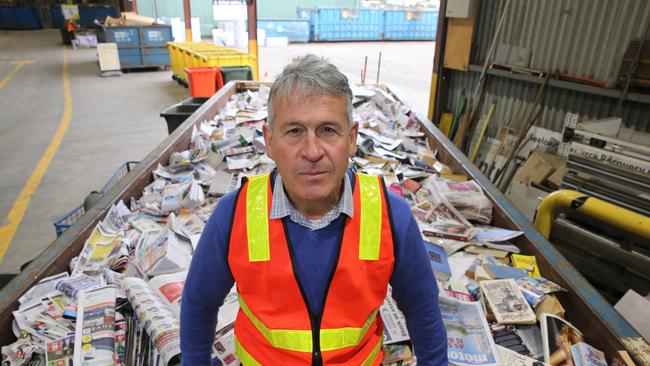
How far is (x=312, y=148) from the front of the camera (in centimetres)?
100

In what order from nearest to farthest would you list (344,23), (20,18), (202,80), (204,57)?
(202,80) → (204,57) → (344,23) → (20,18)

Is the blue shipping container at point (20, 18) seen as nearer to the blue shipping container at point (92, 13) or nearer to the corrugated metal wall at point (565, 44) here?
the blue shipping container at point (92, 13)

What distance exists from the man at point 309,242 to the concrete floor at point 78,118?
307 millimetres

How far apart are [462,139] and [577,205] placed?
3.23 meters

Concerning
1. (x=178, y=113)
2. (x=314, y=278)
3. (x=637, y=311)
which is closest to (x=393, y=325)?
(x=314, y=278)

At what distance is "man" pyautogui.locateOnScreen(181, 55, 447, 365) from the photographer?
1026 mm

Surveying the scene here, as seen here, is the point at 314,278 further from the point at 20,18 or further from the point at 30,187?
the point at 20,18

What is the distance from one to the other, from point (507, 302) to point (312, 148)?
125cm

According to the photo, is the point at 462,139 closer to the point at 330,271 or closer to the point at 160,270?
the point at 160,270

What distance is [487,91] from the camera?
5219 millimetres

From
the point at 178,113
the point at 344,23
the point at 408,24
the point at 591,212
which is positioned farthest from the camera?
the point at 408,24

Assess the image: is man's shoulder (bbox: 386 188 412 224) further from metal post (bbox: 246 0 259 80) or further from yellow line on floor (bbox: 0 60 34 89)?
yellow line on floor (bbox: 0 60 34 89)

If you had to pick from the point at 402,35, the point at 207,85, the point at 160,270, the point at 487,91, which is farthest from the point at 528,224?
the point at 402,35

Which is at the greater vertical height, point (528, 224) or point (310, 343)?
point (310, 343)
